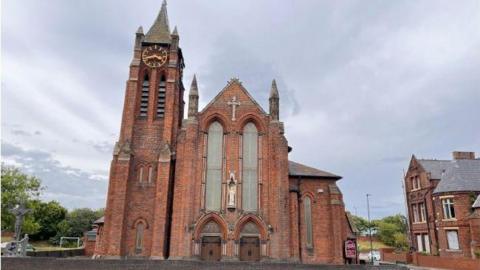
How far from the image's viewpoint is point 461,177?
37.1 m

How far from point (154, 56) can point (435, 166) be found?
33.4 metres

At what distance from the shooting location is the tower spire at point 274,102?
94.7 feet

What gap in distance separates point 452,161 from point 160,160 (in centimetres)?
3255

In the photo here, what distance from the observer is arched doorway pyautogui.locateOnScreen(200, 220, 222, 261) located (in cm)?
2608

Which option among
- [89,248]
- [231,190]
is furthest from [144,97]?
[89,248]

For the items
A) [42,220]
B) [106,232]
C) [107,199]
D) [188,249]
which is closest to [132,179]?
[107,199]

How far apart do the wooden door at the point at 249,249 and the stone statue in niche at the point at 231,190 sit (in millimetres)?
2614

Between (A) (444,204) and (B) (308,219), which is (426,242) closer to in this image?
(A) (444,204)

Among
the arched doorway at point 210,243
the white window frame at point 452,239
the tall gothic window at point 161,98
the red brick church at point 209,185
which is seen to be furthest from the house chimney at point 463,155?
the tall gothic window at point 161,98

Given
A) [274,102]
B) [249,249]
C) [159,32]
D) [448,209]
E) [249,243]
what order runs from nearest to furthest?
[249,249], [249,243], [274,102], [159,32], [448,209]

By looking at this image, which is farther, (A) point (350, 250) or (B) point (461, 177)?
(B) point (461, 177)

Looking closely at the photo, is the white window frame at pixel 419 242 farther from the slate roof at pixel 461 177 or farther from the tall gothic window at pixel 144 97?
the tall gothic window at pixel 144 97

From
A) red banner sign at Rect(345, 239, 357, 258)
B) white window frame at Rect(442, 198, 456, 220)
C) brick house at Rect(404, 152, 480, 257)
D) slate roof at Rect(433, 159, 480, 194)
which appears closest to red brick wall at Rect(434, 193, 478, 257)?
brick house at Rect(404, 152, 480, 257)

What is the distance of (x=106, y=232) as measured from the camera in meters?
25.9
